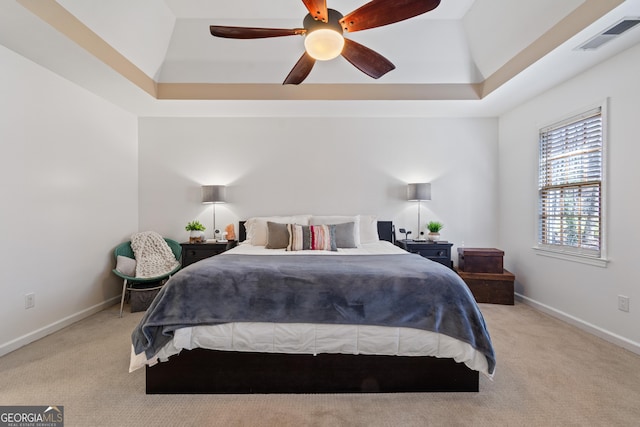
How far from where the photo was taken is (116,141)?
3.71m

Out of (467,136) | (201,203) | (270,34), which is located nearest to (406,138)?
(467,136)

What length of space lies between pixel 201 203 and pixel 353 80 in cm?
272

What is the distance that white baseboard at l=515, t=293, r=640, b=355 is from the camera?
238cm

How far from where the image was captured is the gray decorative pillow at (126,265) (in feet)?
11.1

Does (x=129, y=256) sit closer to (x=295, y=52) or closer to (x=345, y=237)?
(x=345, y=237)

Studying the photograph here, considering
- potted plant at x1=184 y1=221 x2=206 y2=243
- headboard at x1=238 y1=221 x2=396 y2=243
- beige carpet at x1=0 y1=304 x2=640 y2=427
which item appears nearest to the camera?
beige carpet at x1=0 y1=304 x2=640 y2=427

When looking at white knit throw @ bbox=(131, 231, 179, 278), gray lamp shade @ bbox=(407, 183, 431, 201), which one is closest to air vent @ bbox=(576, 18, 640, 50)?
gray lamp shade @ bbox=(407, 183, 431, 201)

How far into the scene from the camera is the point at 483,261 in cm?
366

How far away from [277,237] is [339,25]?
214 cm

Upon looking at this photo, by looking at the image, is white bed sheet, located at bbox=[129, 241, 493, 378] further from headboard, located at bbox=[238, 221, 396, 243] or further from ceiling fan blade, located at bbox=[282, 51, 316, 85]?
headboard, located at bbox=[238, 221, 396, 243]

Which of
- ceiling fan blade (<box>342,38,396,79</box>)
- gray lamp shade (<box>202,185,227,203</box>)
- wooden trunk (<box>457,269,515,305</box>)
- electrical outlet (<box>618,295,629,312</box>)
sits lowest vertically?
wooden trunk (<box>457,269,515,305</box>)

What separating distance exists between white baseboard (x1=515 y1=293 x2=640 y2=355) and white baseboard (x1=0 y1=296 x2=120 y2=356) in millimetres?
5143

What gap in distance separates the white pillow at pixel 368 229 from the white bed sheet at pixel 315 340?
1.98m

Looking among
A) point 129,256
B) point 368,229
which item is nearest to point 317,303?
point 368,229
